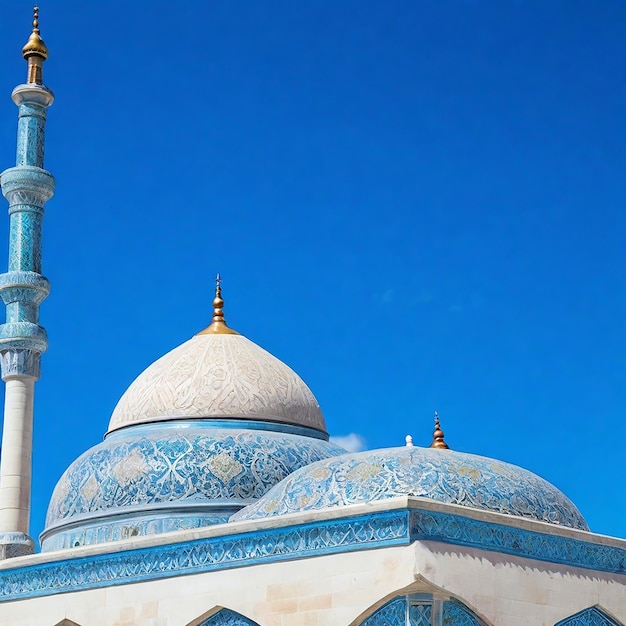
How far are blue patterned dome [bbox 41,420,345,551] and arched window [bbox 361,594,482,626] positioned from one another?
9.58ft

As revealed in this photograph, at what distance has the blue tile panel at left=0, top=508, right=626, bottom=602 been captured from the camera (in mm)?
8344

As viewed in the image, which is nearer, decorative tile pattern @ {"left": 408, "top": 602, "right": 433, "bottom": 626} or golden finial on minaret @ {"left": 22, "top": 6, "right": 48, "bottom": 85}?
decorative tile pattern @ {"left": 408, "top": 602, "right": 433, "bottom": 626}

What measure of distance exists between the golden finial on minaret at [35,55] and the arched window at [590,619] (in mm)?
8314

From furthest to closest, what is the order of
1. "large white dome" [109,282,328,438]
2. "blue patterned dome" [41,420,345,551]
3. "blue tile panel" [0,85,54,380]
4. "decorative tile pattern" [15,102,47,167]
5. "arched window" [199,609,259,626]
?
"decorative tile pattern" [15,102,47,167] → "blue tile panel" [0,85,54,380] → "large white dome" [109,282,328,438] → "blue patterned dome" [41,420,345,551] → "arched window" [199,609,259,626]

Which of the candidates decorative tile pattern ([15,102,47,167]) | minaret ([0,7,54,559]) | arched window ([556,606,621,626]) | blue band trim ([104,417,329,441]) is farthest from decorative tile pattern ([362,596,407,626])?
decorative tile pattern ([15,102,47,167])

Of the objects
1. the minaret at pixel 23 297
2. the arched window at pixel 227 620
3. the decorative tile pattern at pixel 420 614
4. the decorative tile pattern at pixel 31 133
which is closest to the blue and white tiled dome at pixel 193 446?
the minaret at pixel 23 297

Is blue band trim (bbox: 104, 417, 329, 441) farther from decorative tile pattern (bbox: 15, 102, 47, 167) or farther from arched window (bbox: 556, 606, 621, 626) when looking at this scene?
arched window (bbox: 556, 606, 621, 626)

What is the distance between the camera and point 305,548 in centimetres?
866

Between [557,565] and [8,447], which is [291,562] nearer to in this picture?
[557,565]

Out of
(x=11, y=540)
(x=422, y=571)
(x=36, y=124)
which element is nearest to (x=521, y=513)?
(x=422, y=571)

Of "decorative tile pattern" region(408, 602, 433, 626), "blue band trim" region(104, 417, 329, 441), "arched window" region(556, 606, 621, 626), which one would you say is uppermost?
"blue band trim" region(104, 417, 329, 441)

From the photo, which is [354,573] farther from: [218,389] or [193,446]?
[218,389]

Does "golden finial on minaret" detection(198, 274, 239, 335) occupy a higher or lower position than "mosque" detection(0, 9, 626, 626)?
higher

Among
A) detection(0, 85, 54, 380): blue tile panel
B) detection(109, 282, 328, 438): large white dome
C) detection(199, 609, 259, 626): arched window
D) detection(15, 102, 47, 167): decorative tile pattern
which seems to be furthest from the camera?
detection(15, 102, 47, 167): decorative tile pattern
